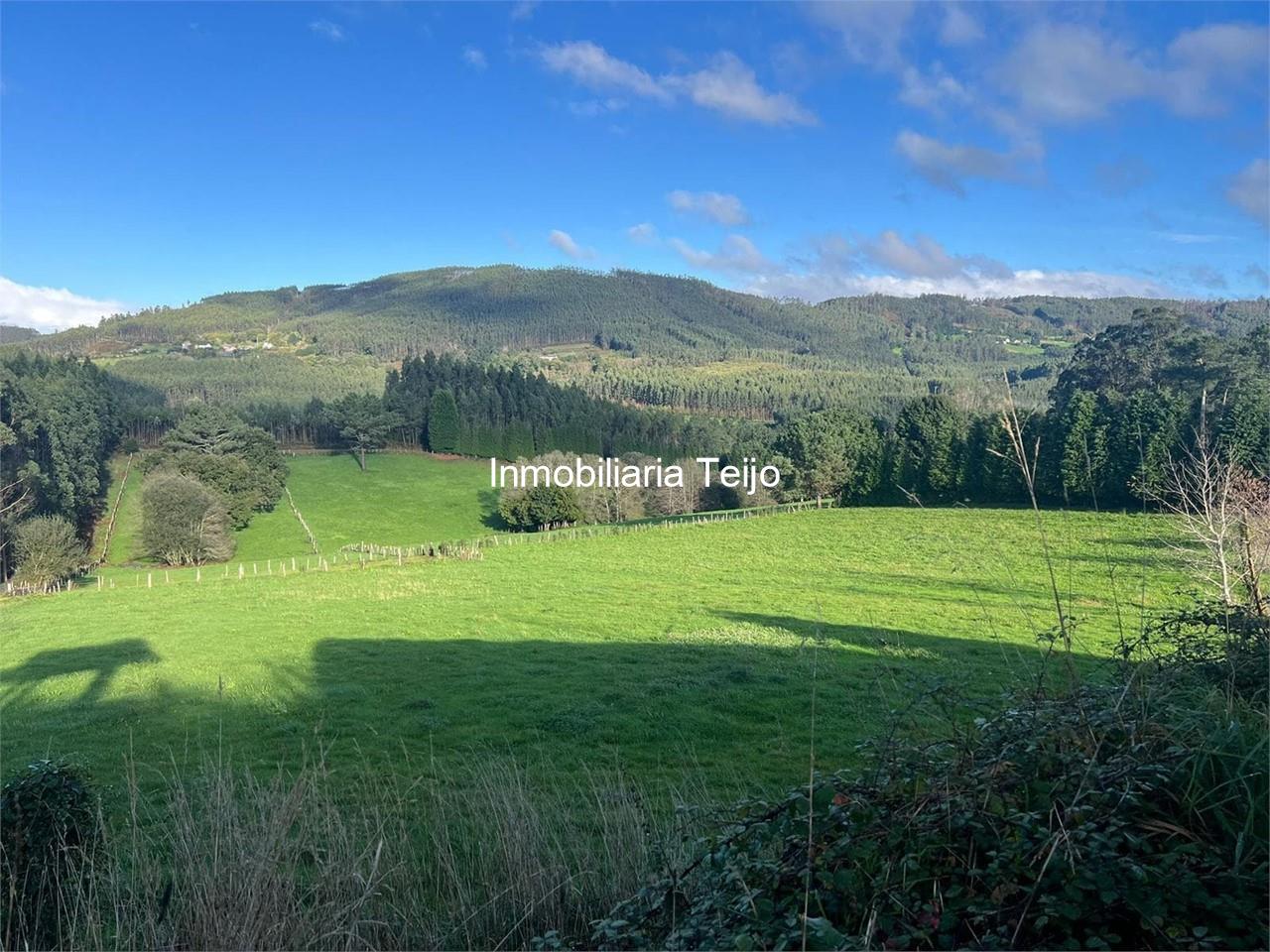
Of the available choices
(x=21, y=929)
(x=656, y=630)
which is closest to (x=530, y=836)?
(x=21, y=929)

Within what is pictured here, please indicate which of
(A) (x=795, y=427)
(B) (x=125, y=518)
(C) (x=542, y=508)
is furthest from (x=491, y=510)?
(A) (x=795, y=427)

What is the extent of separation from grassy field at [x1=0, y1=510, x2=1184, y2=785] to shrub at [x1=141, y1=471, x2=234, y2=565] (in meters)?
12.6

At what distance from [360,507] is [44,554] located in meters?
29.7

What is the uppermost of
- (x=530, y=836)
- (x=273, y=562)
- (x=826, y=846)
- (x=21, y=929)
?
(x=826, y=846)

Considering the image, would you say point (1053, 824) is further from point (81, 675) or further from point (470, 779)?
point (81, 675)

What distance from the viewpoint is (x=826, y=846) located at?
305 centimetres

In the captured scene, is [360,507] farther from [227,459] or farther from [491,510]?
[227,459]

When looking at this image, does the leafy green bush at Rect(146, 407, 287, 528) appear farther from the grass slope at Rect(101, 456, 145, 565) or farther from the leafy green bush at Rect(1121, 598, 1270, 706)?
the leafy green bush at Rect(1121, 598, 1270, 706)

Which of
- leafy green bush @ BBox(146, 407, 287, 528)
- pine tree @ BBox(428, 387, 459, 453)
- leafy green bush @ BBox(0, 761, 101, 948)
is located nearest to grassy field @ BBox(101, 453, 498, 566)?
leafy green bush @ BBox(146, 407, 287, 528)

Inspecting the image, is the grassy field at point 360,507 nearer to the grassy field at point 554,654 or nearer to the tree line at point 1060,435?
the tree line at point 1060,435

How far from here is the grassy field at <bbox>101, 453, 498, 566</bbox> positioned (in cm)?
5375

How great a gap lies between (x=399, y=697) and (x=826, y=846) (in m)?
12.6

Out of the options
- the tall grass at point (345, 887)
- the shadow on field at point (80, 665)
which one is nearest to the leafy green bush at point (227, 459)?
the shadow on field at point (80, 665)

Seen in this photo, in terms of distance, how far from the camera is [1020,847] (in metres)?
2.69
